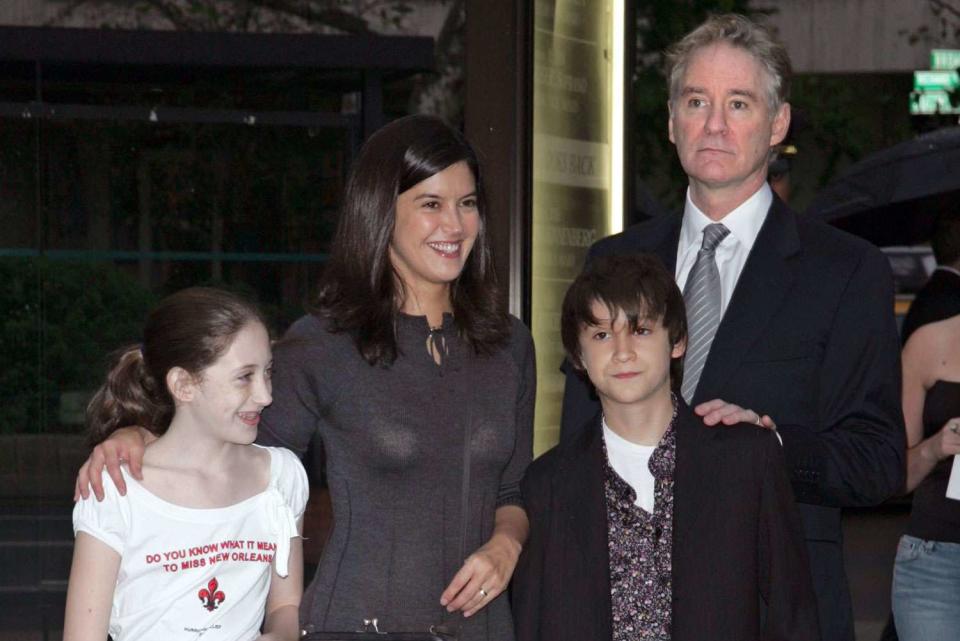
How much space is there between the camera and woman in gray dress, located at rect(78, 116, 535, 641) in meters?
3.11

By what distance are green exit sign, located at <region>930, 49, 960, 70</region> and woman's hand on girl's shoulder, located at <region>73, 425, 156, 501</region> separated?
15.8m

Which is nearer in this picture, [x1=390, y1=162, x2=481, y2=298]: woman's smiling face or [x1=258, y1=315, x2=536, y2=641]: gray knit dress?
[x1=258, y1=315, x2=536, y2=641]: gray knit dress

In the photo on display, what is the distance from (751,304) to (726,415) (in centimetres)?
30

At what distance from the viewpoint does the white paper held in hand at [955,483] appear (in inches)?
165

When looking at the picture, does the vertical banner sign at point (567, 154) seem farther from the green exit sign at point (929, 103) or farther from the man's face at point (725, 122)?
the green exit sign at point (929, 103)

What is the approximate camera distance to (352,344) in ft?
10.5

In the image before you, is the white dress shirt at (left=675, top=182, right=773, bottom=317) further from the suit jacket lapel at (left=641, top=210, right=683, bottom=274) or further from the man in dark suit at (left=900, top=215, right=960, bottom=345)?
the man in dark suit at (left=900, top=215, right=960, bottom=345)

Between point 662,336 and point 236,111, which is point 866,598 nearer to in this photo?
point 236,111

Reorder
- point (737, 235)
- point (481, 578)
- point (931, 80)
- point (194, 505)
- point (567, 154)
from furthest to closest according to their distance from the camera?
Result: 1. point (931, 80)
2. point (567, 154)
3. point (737, 235)
4. point (194, 505)
5. point (481, 578)

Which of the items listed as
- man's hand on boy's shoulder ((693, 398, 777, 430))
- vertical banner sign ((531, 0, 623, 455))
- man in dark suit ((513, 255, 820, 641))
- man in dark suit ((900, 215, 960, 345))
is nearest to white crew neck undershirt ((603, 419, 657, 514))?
man in dark suit ((513, 255, 820, 641))

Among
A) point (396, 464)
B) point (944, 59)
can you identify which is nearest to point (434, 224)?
point (396, 464)

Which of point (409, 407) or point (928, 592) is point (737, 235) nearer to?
point (409, 407)

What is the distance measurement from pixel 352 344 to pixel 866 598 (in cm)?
713

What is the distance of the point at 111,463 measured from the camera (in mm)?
3080
